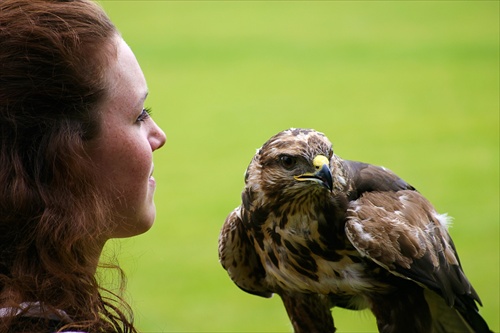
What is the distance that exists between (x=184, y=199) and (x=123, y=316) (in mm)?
6356

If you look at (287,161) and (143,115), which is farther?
(287,161)

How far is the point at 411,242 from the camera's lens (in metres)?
2.39

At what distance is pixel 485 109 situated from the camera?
422 inches

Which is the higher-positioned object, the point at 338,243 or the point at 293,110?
the point at 338,243

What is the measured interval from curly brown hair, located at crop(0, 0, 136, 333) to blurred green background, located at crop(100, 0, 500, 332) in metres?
2.70

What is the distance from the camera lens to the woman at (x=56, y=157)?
1.66 m

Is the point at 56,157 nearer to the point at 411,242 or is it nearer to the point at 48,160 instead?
the point at 48,160

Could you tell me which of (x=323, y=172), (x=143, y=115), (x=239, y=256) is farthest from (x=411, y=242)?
(x=143, y=115)

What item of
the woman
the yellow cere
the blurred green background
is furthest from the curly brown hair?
the blurred green background

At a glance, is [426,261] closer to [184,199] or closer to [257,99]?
[184,199]

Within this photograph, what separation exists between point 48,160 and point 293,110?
860 cm

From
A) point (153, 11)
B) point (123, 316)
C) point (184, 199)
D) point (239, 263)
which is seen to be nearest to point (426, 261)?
point (239, 263)

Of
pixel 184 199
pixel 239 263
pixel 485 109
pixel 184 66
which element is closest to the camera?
pixel 239 263

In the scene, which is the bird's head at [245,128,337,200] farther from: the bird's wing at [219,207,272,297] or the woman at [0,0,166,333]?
the woman at [0,0,166,333]
